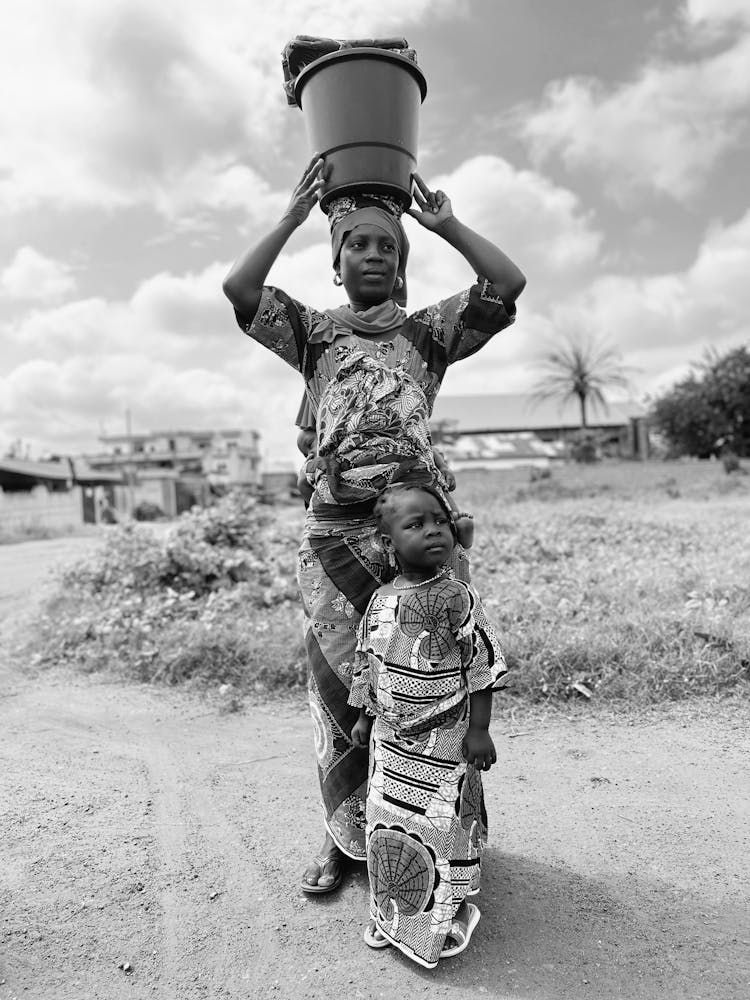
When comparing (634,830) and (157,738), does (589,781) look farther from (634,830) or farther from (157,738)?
(157,738)

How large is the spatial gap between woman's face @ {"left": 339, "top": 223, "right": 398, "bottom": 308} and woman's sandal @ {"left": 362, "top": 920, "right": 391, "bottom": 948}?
1.69 metres

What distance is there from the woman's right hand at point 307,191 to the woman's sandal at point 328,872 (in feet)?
5.94

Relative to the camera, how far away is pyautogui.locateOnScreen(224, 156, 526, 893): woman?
211 centimetres

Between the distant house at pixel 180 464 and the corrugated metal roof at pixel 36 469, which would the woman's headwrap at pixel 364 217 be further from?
the corrugated metal roof at pixel 36 469

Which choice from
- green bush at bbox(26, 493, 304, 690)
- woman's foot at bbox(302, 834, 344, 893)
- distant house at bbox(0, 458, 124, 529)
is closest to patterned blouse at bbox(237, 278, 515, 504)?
woman's foot at bbox(302, 834, 344, 893)

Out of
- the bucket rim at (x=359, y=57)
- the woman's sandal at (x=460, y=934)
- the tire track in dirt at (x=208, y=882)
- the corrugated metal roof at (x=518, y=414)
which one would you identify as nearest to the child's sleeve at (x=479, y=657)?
the woman's sandal at (x=460, y=934)

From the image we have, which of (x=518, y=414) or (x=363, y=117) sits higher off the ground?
(x=518, y=414)

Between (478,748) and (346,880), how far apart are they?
0.70m

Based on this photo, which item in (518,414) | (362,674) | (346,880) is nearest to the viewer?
(362,674)

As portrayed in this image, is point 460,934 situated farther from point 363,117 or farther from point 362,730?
point 363,117

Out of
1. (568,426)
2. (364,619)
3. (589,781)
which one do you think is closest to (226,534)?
(589,781)

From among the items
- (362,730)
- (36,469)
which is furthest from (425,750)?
(36,469)

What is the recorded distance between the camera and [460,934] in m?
1.90

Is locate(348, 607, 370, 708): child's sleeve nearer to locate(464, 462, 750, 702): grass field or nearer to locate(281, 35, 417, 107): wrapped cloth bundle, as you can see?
locate(281, 35, 417, 107): wrapped cloth bundle
